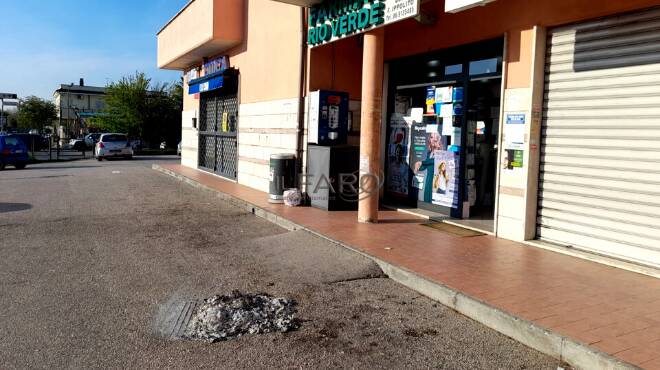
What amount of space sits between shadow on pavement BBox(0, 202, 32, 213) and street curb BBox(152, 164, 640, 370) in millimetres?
7901

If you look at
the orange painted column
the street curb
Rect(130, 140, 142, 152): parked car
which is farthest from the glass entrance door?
Rect(130, 140, 142, 152): parked car

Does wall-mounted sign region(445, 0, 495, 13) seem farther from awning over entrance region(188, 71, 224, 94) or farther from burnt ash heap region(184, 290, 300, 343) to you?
awning over entrance region(188, 71, 224, 94)

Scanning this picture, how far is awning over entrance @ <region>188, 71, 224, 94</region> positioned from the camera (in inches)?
600

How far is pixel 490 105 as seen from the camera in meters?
9.36

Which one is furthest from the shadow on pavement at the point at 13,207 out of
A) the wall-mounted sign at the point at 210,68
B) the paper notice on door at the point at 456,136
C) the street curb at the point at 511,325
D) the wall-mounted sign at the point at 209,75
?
the paper notice on door at the point at 456,136

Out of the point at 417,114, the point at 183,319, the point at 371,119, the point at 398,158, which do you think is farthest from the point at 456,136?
the point at 183,319

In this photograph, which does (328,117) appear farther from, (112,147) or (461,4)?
(112,147)

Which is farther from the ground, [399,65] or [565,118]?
[399,65]

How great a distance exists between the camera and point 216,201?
12.0 m

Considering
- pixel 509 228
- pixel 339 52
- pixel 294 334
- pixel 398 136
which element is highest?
pixel 339 52

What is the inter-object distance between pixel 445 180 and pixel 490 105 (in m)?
1.71

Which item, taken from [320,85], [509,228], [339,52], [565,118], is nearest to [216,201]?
[320,85]

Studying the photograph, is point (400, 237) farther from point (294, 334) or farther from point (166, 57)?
point (166, 57)

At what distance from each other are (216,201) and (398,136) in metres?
4.68
